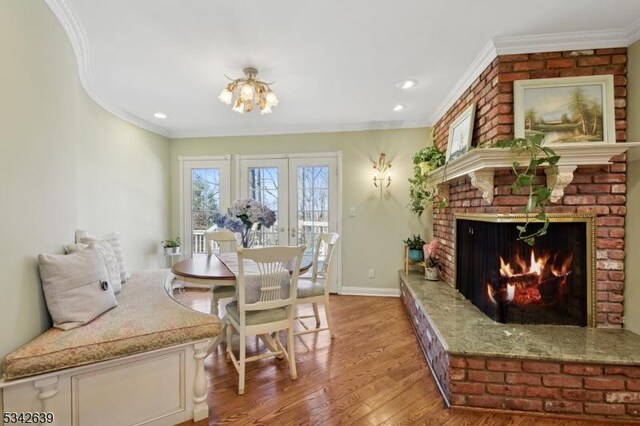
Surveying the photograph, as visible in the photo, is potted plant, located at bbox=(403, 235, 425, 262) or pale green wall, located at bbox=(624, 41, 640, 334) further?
potted plant, located at bbox=(403, 235, 425, 262)

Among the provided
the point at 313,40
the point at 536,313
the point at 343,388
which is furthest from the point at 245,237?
the point at 536,313

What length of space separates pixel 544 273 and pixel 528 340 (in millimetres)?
557

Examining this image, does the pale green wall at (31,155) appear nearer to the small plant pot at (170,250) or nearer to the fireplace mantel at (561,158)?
the small plant pot at (170,250)

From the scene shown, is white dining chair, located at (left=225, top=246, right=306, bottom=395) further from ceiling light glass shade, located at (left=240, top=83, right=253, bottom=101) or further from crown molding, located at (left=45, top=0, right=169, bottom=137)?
crown molding, located at (left=45, top=0, right=169, bottom=137)

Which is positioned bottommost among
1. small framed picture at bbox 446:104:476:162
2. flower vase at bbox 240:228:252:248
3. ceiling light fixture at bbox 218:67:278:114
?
flower vase at bbox 240:228:252:248

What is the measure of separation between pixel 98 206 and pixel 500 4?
400 centimetres

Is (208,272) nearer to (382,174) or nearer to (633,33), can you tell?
(382,174)

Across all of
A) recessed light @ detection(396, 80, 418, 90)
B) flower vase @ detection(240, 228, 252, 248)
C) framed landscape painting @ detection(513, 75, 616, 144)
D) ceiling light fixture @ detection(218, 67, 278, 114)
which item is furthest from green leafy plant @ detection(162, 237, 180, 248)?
framed landscape painting @ detection(513, 75, 616, 144)

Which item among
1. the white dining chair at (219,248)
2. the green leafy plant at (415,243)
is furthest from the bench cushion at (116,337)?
the green leafy plant at (415,243)

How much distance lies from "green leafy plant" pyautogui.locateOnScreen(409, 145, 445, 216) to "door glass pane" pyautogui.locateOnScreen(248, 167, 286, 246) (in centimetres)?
189

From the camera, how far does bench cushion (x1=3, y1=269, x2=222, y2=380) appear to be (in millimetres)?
1271

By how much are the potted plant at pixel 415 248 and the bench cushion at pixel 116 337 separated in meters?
2.58

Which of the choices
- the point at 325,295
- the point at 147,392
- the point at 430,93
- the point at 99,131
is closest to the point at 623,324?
the point at 325,295

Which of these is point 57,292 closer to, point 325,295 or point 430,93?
point 325,295
